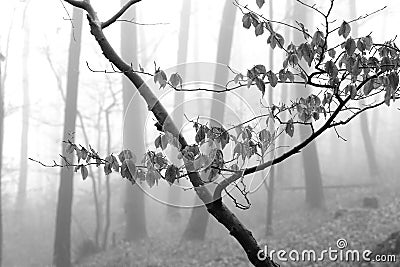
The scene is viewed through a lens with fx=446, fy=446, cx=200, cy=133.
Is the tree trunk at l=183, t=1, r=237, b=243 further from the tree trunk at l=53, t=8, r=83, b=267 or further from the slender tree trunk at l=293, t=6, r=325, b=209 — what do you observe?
the tree trunk at l=53, t=8, r=83, b=267

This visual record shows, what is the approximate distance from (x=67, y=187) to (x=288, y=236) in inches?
229

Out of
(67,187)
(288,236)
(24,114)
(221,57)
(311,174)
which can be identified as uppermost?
(221,57)

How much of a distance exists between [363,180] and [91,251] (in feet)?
32.5

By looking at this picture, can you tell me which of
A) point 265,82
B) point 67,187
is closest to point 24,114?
point 67,187

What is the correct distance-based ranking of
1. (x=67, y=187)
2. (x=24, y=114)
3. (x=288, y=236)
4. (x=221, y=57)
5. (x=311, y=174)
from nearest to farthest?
(x=288, y=236)
(x=67, y=187)
(x=221, y=57)
(x=311, y=174)
(x=24, y=114)

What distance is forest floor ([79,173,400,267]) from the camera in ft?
31.4

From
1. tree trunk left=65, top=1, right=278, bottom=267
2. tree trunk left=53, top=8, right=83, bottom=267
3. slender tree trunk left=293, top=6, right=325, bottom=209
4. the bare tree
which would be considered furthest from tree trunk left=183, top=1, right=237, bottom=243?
the bare tree

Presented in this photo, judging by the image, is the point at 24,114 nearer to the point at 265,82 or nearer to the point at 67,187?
the point at 67,187

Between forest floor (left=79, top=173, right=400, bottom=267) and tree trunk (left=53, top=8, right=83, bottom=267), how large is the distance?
689 mm

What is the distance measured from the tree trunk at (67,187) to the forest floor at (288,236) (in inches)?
27.1

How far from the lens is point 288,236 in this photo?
11047mm

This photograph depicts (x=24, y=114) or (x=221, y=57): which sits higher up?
(x=221, y=57)

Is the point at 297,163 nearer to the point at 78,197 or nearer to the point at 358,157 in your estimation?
the point at 358,157

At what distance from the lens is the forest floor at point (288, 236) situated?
959cm
